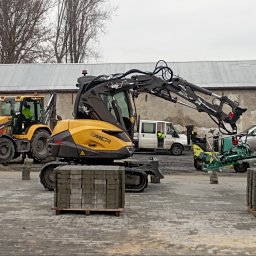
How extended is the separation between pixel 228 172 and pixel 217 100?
21.2ft

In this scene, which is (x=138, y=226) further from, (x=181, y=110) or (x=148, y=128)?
(x=181, y=110)

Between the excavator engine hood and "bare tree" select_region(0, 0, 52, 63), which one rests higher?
"bare tree" select_region(0, 0, 52, 63)

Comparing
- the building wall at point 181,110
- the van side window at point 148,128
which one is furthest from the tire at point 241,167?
the building wall at point 181,110

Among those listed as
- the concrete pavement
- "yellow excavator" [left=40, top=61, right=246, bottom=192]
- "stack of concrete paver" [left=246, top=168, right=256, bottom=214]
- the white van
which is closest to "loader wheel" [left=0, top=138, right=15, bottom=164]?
"yellow excavator" [left=40, top=61, right=246, bottom=192]

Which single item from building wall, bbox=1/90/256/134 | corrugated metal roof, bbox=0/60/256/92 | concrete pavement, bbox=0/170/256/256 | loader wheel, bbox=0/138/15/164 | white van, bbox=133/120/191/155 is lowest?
concrete pavement, bbox=0/170/256/256

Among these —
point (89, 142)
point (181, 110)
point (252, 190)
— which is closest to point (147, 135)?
point (181, 110)

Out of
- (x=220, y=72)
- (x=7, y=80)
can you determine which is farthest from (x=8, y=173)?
(x=220, y=72)

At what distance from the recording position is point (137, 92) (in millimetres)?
14016

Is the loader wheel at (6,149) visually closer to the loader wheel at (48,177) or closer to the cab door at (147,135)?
the loader wheel at (48,177)

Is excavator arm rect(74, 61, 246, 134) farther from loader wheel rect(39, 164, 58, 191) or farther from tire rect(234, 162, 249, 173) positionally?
tire rect(234, 162, 249, 173)

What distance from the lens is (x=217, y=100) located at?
14.2m

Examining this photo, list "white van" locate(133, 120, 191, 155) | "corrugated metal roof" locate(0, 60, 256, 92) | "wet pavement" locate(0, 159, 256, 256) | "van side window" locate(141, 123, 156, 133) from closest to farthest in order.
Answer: "wet pavement" locate(0, 159, 256, 256) → "white van" locate(133, 120, 191, 155) → "van side window" locate(141, 123, 156, 133) → "corrugated metal roof" locate(0, 60, 256, 92)

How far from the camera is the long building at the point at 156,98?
32125 mm

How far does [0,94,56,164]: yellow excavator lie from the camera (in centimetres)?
1994
